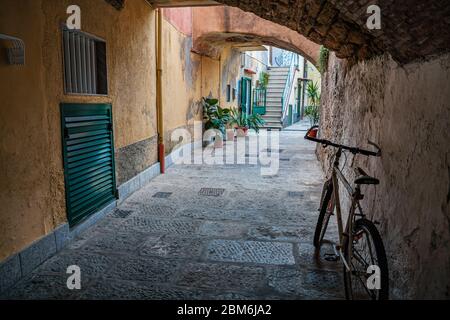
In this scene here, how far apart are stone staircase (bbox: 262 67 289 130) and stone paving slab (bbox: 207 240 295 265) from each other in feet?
44.4

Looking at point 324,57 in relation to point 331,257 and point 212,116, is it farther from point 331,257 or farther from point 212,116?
point 331,257

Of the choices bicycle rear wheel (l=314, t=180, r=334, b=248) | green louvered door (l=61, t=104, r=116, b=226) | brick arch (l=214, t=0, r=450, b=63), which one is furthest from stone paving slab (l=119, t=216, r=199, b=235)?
brick arch (l=214, t=0, r=450, b=63)

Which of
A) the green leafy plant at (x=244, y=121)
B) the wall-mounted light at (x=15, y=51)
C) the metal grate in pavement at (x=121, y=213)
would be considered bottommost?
the metal grate in pavement at (x=121, y=213)

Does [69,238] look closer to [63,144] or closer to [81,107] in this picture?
[63,144]

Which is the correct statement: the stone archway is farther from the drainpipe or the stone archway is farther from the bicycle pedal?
the drainpipe

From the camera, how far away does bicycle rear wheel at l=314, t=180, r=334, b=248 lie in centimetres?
335

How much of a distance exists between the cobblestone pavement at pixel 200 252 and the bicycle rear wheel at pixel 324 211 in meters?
0.14

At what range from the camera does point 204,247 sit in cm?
365

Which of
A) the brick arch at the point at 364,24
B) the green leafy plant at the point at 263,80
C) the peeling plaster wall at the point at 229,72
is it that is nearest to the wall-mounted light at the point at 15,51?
the brick arch at the point at 364,24

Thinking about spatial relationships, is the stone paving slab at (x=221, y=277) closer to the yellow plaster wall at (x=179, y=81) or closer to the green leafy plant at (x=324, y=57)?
the yellow plaster wall at (x=179, y=81)

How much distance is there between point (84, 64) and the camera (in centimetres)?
423

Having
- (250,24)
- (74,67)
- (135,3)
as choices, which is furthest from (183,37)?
(74,67)

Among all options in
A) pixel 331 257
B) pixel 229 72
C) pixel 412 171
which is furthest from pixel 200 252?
pixel 229 72

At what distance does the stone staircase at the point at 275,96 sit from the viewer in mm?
17422
